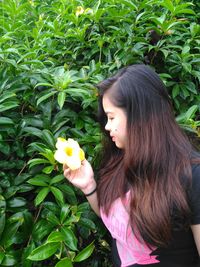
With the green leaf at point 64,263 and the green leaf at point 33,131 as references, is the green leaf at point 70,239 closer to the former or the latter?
the green leaf at point 64,263

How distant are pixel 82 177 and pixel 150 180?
11.1 inches

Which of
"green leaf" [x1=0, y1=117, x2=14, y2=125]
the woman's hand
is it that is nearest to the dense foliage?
"green leaf" [x1=0, y1=117, x2=14, y2=125]

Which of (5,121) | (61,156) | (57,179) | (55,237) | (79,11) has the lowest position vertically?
(55,237)

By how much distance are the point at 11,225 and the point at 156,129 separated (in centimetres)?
71

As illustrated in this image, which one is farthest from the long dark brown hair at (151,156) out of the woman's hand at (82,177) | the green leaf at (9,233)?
the green leaf at (9,233)

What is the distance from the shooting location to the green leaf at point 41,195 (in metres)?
1.40

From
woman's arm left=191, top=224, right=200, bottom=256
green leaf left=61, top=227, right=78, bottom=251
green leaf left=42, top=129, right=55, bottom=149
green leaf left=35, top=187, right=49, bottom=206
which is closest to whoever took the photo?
woman's arm left=191, top=224, right=200, bottom=256

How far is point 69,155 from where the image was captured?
1315mm

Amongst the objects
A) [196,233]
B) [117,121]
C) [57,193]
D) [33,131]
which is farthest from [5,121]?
[196,233]

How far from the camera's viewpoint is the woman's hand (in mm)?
1354

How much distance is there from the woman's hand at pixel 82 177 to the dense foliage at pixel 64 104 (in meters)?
0.10

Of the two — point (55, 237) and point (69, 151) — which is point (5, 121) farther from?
point (55, 237)

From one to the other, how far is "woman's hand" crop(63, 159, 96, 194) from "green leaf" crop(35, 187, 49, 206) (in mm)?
138

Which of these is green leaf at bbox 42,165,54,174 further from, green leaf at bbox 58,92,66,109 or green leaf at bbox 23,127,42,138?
green leaf at bbox 58,92,66,109
